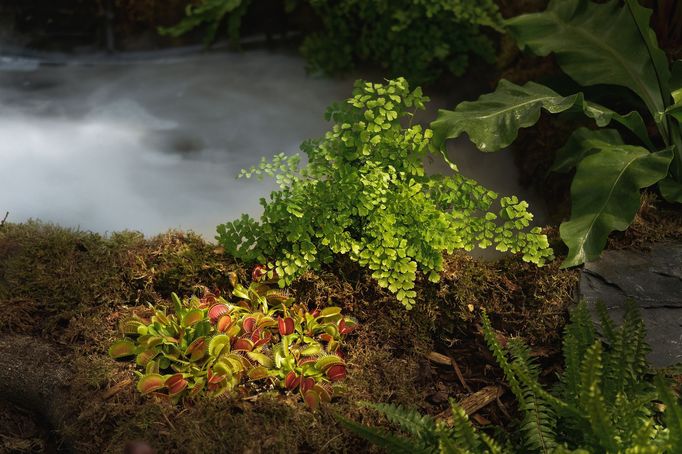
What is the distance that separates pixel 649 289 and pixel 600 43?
1.15 meters

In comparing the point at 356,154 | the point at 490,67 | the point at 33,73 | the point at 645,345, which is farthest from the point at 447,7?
the point at 33,73

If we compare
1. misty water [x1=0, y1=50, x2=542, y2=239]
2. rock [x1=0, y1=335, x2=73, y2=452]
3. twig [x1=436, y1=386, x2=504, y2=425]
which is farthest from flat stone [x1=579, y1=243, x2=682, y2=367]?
rock [x1=0, y1=335, x2=73, y2=452]

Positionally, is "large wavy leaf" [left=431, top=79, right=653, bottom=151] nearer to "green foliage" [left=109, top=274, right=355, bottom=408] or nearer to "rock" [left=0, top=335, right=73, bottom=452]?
"green foliage" [left=109, top=274, right=355, bottom=408]

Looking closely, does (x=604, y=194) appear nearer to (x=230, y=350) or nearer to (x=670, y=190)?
(x=670, y=190)

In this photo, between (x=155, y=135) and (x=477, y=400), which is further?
(x=155, y=135)

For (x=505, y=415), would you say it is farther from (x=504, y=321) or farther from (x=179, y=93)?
(x=179, y=93)

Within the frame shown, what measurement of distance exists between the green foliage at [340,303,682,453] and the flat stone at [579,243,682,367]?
177 millimetres

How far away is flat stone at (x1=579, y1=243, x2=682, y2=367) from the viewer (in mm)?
2764

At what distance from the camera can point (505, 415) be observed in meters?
2.67

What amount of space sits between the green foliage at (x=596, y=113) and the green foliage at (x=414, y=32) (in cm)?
91

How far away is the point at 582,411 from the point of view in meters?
2.26

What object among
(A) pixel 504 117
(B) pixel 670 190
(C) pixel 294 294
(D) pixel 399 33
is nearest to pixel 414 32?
(D) pixel 399 33

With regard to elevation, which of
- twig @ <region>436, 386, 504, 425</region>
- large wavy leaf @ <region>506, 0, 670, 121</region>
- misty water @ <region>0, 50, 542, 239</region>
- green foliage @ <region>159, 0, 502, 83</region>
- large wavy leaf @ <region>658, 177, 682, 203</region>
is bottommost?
twig @ <region>436, 386, 504, 425</region>

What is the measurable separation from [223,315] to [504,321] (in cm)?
109
